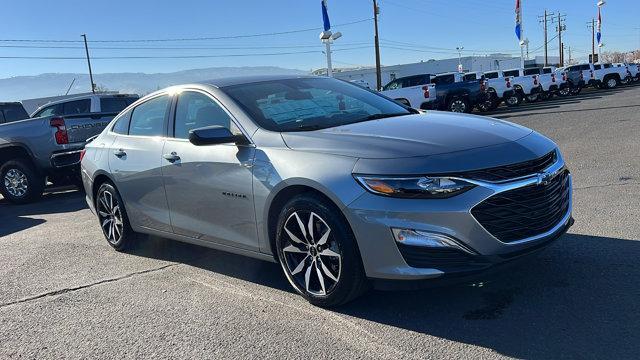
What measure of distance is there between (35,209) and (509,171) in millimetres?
8468

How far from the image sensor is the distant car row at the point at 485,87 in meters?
21.1

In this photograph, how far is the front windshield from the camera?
438 centimetres

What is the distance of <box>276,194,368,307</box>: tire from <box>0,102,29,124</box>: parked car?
13412 mm

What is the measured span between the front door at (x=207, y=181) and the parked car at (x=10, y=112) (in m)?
12.0

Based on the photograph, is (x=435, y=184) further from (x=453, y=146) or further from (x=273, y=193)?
(x=273, y=193)

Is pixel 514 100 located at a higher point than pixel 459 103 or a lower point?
lower

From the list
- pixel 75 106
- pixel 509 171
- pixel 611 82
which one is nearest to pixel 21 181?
pixel 75 106

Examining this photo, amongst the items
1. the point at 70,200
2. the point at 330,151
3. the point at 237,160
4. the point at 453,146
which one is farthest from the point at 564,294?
the point at 70,200

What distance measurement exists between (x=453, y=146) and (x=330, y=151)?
0.79 metres

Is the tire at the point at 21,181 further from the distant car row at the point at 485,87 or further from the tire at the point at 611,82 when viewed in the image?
the tire at the point at 611,82

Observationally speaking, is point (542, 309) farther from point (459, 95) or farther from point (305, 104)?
point (459, 95)

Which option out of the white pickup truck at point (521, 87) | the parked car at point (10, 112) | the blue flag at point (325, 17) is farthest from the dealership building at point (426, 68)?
the parked car at point (10, 112)

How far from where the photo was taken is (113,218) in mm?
5984

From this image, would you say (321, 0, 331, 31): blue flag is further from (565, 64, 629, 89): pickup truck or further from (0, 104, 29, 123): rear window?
(565, 64, 629, 89): pickup truck
